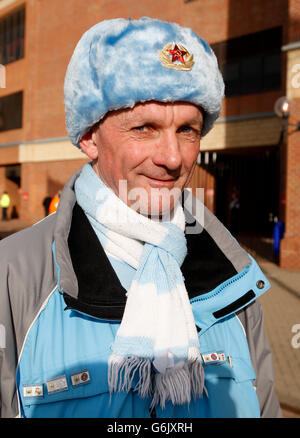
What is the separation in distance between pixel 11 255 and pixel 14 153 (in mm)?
24445

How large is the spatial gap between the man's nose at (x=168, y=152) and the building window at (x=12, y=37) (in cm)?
2532

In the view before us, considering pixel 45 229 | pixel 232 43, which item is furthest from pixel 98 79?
pixel 232 43

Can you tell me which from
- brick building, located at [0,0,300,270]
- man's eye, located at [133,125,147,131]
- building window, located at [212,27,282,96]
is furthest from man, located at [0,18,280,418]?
building window, located at [212,27,282,96]

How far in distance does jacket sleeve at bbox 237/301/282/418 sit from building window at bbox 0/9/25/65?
83.6 ft

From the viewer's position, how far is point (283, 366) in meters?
4.77

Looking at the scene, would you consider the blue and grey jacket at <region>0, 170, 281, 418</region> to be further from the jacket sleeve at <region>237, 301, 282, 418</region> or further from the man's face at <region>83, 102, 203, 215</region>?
the man's face at <region>83, 102, 203, 215</region>

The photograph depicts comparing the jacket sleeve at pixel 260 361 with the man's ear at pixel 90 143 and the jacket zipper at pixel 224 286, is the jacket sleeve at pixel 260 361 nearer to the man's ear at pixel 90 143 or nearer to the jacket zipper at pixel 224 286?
the jacket zipper at pixel 224 286

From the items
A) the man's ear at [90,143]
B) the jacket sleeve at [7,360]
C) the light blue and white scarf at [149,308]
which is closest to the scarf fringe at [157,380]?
the light blue and white scarf at [149,308]

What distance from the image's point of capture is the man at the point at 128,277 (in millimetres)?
1394

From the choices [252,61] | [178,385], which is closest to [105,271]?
[178,385]

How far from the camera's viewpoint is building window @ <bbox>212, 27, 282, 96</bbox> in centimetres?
1416
